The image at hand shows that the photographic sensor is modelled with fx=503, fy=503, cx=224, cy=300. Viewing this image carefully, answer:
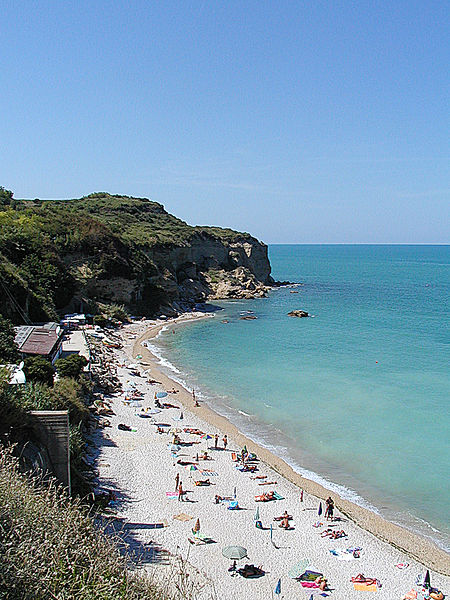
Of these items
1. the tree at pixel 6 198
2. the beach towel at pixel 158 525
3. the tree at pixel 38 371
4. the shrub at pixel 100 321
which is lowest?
the beach towel at pixel 158 525

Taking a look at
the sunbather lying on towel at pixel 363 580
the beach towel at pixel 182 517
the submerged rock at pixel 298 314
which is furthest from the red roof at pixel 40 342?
the submerged rock at pixel 298 314

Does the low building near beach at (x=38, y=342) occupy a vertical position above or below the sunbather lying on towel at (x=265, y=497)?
above

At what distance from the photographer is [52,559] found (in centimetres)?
593

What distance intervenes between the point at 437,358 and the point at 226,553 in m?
32.6

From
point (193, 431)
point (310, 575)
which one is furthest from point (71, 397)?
point (310, 575)

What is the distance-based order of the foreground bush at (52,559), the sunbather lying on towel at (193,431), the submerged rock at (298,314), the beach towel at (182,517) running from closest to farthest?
1. the foreground bush at (52,559)
2. the beach towel at (182,517)
3. the sunbather lying on towel at (193,431)
4. the submerged rock at (298,314)

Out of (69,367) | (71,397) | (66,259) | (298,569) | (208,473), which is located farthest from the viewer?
(66,259)

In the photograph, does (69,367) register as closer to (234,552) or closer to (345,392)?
(234,552)

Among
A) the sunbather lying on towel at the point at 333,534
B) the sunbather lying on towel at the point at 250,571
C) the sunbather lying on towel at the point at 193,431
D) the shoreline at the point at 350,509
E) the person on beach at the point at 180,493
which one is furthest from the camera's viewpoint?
the sunbather lying on towel at the point at 193,431

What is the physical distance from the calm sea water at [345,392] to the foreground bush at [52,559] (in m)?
14.6

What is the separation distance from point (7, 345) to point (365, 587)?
757 inches

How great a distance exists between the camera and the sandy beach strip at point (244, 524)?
14.4 meters

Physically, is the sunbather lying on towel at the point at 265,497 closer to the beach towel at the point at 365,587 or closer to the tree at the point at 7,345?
the beach towel at the point at 365,587

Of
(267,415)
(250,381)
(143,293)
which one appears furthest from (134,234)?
(267,415)
